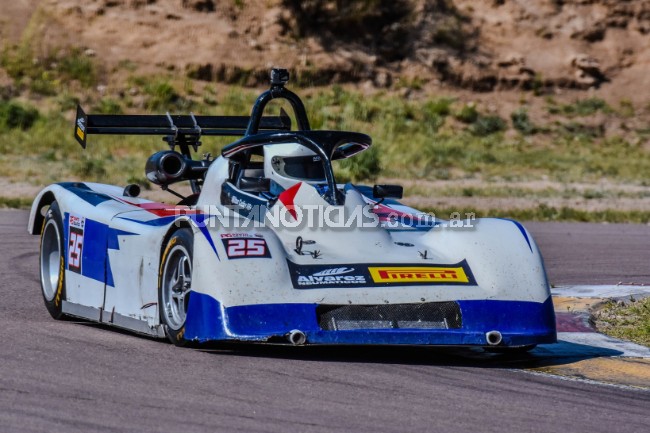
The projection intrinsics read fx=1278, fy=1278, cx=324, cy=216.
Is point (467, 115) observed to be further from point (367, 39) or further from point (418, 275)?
point (418, 275)

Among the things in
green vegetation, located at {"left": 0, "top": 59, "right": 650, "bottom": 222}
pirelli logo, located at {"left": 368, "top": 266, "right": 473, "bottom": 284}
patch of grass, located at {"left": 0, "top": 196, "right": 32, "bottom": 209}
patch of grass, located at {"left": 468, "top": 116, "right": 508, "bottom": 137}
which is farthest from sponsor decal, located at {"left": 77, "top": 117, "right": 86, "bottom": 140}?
patch of grass, located at {"left": 468, "top": 116, "right": 508, "bottom": 137}

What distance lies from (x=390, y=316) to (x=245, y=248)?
97cm

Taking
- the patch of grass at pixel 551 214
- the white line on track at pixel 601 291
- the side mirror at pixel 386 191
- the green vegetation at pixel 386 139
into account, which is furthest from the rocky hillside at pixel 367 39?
the side mirror at pixel 386 191

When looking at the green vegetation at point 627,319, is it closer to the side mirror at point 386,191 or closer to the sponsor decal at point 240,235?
the side mirror at point 386,191

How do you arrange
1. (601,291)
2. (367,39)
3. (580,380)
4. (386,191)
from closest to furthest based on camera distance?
(580,380) < (386,191) < (601,291) < (367,39)

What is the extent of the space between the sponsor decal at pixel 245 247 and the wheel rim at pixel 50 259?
2.50 metres

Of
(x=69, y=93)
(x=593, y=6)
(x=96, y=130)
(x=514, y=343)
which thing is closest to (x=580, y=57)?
(x=593, y=6)

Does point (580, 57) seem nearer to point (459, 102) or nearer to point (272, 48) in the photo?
point (459, 102)

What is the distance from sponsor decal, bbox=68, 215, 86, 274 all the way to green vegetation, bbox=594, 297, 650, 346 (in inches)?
159

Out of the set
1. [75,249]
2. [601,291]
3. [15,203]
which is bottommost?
[601,291]

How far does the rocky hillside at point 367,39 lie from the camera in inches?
1492

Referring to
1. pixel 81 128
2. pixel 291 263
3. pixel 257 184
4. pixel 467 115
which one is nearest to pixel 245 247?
pixel 291 263

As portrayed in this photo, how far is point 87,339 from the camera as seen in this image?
327 inches

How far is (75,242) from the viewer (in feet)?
31.1
